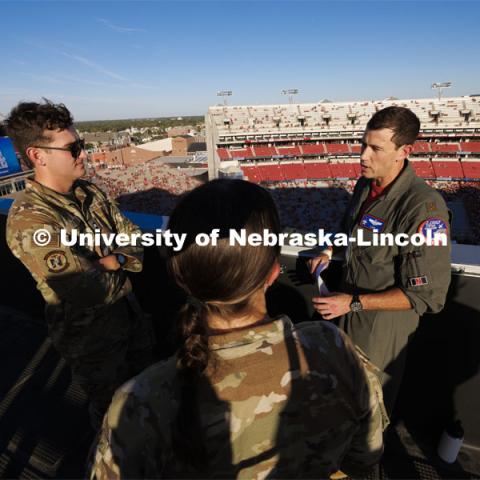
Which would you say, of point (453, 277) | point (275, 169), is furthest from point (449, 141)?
point (453, 277)

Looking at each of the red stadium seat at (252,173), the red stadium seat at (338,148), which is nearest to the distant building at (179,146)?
the red stadium seat at (252,173)

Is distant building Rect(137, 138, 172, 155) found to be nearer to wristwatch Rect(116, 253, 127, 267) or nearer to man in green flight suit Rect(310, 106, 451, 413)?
wristwatch Rect(116, 253, 127, 267)

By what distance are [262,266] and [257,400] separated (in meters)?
0.31

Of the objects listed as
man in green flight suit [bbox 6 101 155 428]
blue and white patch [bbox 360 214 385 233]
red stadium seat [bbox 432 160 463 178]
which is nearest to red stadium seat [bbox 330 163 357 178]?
red stadium seat [bbox 432 160 463 178]

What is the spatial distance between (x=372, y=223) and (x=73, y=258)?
1.63m

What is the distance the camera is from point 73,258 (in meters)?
1.60

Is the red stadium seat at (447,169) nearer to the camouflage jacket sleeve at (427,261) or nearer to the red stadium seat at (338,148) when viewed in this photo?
the red stadium seat at (338,148)

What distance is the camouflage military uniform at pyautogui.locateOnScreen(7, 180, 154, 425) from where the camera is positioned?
1.58 m

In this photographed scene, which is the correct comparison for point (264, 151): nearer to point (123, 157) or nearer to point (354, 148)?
point (354, 148)

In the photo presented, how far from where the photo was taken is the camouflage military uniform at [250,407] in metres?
0.69

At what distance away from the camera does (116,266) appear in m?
1.81

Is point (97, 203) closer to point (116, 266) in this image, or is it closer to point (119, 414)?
point (116, 266)

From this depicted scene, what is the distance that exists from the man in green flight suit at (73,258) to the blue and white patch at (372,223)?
1.43m

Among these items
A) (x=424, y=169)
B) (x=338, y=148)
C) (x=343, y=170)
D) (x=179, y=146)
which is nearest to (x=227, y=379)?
(x=343, y=170)
